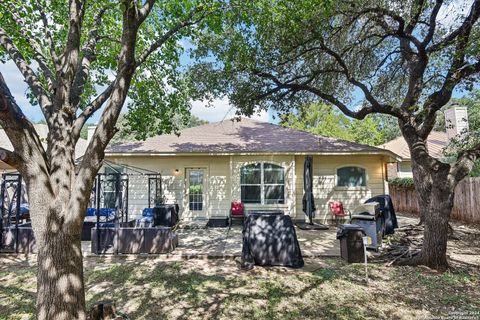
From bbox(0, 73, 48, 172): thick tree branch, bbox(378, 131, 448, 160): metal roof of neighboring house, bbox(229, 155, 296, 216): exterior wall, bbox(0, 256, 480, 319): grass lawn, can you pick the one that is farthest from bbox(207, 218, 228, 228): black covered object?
bbox(378, 131, 448, 160): metal roof of neighboring house

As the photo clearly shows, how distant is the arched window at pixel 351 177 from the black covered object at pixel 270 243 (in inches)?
236

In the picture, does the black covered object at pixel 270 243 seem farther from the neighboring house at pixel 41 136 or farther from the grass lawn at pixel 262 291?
the neighboring house at pixel 41 136

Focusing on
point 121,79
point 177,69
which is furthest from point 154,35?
point 121,79

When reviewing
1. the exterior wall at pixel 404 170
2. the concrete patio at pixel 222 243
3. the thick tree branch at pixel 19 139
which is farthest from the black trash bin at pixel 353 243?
the exterior wall at pixel 404 170

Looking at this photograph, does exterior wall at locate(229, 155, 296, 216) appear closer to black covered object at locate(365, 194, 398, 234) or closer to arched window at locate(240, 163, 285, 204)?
arched window at locate(240, 163, 285, 204)

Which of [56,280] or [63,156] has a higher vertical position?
[63,156]

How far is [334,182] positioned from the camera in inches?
435

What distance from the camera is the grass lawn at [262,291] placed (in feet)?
12.6

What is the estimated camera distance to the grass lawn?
384cm

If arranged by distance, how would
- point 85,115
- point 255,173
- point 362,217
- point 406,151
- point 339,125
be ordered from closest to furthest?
point 85,115 → point 362,217 → point 255,173 → point 406,151 → point 339,125

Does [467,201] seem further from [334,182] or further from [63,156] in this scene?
[63,156]

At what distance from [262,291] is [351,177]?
7991 mm

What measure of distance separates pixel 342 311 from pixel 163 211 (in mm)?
7267

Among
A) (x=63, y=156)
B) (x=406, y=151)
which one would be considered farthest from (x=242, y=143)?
(x=406, y=151)
